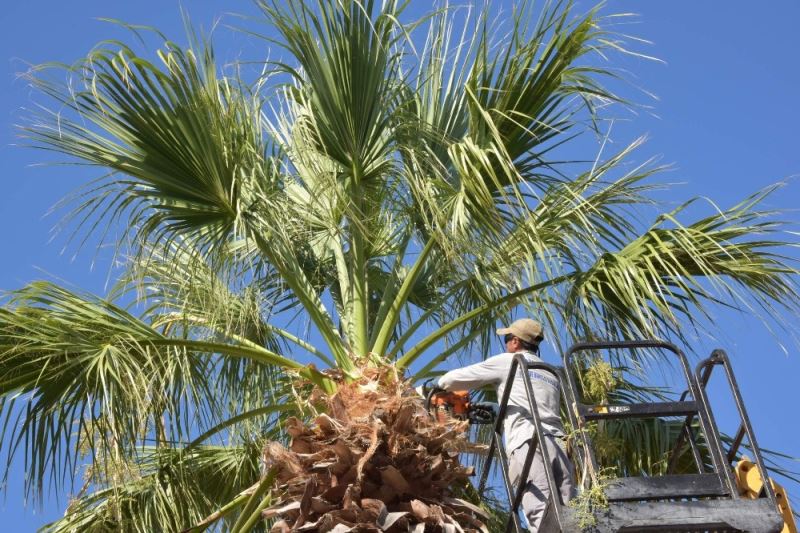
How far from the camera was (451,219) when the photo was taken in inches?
350

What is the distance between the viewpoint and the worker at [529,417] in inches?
304

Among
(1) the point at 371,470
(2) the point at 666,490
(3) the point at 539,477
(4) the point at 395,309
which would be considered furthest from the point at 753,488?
(4) the point at 395,309

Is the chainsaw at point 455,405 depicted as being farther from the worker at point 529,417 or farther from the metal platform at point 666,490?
the metal platform at point 666,490

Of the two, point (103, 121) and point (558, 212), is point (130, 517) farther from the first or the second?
point (558, 212)

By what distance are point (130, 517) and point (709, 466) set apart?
443 centimetres

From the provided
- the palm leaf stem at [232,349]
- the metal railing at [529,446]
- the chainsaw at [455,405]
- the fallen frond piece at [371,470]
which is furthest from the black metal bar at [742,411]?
the palm leaf stem at [232,349]

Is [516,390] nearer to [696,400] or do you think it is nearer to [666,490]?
[696,400]

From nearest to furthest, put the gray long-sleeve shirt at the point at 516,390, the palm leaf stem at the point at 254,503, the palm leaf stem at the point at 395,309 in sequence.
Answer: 1. the gray long-sleeve shirt at the point at 516,390
2. the palm leaf stem at the point at 254,503
3. the palm leaf stem at the point at 395,309

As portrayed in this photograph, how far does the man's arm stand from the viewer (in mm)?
8219

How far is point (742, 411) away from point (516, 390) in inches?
58.3

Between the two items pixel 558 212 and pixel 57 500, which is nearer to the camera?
pixel 57 500

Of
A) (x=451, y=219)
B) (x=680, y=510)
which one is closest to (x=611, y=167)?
(x=451, y=219)

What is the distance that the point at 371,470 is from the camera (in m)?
7.62

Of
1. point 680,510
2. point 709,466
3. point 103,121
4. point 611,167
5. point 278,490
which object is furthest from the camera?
point 709,466
